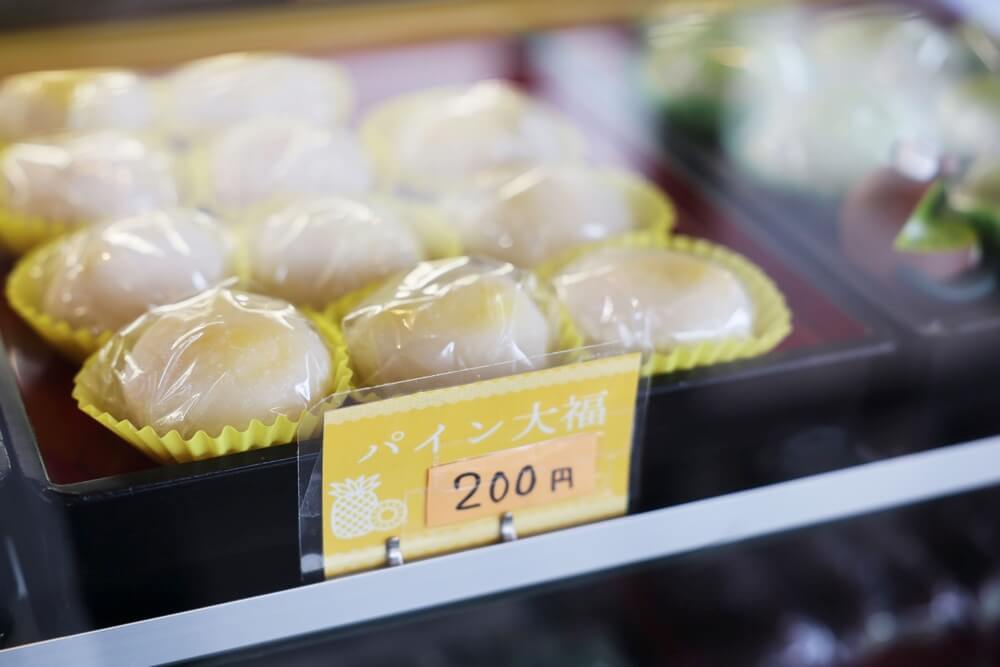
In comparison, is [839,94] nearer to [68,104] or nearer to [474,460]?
[474,460]

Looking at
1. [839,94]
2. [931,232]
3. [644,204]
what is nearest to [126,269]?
[644,204]

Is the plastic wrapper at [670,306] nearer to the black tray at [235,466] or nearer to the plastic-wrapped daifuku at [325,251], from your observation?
the black tray at [235,466]

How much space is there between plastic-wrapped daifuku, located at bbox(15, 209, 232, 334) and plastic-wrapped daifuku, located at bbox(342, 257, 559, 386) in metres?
0.17

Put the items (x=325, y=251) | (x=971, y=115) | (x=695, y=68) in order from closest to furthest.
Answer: (x=325, y=251) < (x=971, y=115) < (x=695, y=68)

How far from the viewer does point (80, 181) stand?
1.06 meters

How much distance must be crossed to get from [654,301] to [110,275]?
48 cm

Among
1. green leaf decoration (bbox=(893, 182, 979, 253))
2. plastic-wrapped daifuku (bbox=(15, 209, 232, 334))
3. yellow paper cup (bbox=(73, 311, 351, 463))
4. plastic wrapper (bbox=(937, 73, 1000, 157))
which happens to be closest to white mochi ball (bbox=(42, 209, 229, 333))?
plastic-wrapped daifuku (bbox=(15, 209, 232, 334))

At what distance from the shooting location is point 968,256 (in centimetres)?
99

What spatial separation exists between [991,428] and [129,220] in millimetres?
824

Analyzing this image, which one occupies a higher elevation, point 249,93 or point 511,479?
point 249,93

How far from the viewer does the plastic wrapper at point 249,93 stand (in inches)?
49.8

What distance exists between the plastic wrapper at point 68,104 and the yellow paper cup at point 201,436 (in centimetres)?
51

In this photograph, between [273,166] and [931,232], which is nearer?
[931,232]

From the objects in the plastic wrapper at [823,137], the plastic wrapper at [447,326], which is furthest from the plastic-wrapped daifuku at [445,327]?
the plastic wrapper at [823,137]
